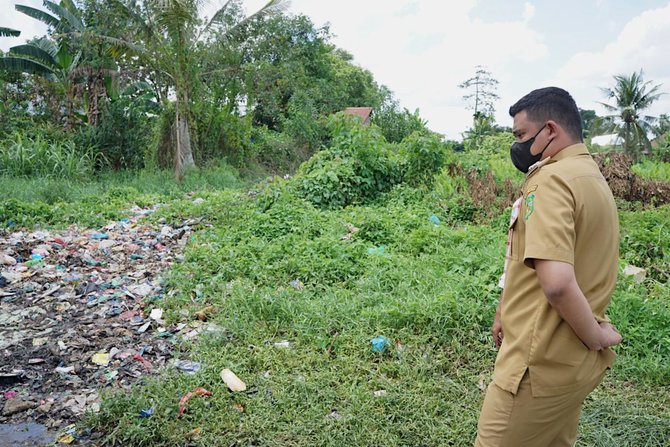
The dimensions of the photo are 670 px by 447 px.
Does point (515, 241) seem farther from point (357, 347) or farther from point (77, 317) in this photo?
point (77, 317)

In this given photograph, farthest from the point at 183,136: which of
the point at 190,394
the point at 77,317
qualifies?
the point at 190,394

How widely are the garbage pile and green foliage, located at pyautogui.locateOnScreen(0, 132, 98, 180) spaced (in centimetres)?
500

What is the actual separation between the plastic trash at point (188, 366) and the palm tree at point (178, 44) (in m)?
9.27

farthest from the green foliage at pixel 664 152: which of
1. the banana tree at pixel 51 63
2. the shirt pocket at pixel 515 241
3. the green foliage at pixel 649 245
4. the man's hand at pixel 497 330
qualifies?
the shirt pocket at pixel 515 241

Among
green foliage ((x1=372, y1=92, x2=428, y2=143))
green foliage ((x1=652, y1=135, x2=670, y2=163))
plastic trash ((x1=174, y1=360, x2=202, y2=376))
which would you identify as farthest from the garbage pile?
green foliage ((x1=652, y1=135, x2=670, y2=163))

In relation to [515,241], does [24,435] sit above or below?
below

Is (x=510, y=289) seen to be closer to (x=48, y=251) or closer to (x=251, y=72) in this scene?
(x=48, y=251)

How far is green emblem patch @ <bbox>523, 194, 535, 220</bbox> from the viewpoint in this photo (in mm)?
1513

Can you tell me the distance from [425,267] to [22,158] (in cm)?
986

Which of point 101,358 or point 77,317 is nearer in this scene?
point 101,358

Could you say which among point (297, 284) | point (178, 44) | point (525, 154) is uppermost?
point (178, 44)

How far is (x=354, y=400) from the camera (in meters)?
3.02

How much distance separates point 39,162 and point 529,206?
11986mm

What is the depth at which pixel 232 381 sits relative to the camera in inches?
127
